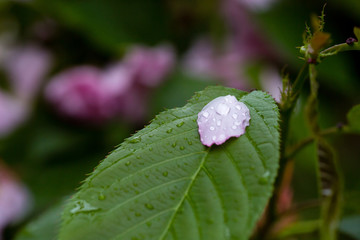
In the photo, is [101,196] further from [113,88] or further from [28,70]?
[28,70]

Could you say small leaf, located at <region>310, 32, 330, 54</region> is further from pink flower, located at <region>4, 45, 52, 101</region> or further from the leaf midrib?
pink flower, located at <region>4, 45, 52, 101</region>

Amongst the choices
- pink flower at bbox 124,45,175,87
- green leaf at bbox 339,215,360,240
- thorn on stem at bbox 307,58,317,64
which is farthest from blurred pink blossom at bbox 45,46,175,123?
thorn on stem at bbox 307,58,317,64

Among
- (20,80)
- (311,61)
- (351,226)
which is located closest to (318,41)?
(311,61)

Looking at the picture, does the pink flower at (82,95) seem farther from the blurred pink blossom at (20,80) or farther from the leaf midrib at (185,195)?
the leaf midrib at (185,195)

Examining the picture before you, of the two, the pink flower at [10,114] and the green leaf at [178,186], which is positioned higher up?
the green leaf at [178,186]

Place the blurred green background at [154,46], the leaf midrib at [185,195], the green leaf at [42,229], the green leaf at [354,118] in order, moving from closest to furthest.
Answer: the leaf midrib at [185,195] → the green leaf at [354,118] → the green leaf at [42,229] → the blurred green background at [154,46]

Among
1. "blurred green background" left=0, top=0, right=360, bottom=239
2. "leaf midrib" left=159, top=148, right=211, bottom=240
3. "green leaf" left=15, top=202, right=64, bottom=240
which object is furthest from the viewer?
"blurred green background" left=0, top=0, right=360, bottom=239

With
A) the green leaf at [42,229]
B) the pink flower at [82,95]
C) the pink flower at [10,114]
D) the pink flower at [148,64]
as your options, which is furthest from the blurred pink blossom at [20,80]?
the green leaf at [42,229]

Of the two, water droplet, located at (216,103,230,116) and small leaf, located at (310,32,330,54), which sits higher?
small leaf, located at (310,32,330,54)
